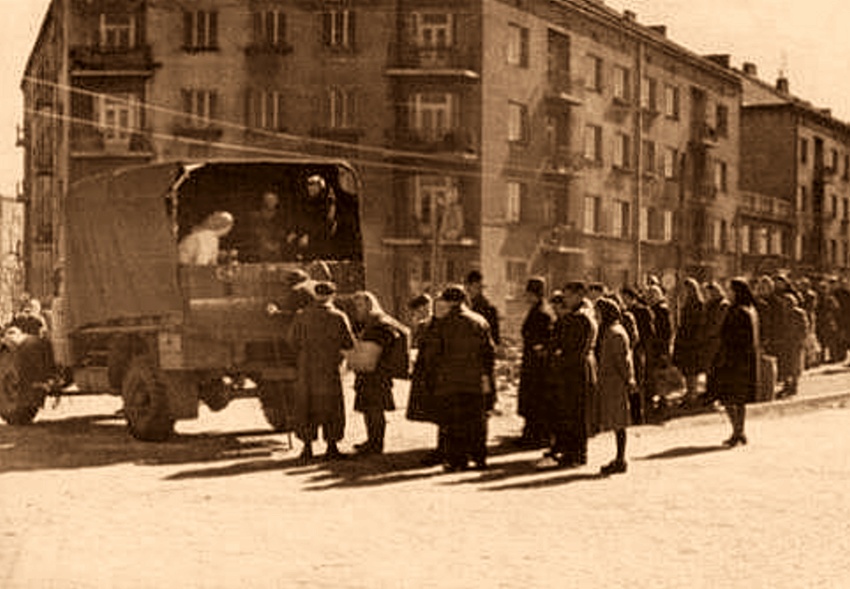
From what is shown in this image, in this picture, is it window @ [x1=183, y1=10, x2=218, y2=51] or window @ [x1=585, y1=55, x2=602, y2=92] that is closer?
window @ [x1=183, y1=10, x2=218, y2=51]

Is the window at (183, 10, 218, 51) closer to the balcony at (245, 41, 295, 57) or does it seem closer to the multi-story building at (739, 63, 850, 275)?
the balcony at (245, 41, 295, 57)

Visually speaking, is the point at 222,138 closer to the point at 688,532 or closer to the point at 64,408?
the point at 64,408

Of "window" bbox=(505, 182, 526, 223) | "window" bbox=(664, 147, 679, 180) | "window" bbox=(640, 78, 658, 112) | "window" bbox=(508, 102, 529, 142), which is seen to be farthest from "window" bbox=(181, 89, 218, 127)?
"window" bbox=(664, 147, 679, 180)

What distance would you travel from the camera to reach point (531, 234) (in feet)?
163

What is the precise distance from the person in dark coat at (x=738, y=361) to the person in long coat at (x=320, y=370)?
156 inches

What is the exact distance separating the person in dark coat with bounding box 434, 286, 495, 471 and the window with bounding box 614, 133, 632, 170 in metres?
43.4

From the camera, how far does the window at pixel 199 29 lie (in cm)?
4656

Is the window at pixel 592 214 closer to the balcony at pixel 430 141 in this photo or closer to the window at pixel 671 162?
the window at pixel 671 162

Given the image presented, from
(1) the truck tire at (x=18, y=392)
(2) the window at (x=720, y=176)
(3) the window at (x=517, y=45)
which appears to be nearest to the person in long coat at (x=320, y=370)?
(1) the truck tire at (x=18, y=392)

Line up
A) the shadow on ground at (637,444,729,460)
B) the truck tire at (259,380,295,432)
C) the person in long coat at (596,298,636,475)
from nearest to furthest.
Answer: the person in long coat at (596,298,636,475), the shadow on ground at (637,444,729,460), the truck tire at (259,380,295,432)

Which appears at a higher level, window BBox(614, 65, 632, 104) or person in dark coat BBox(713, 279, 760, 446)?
window BBox(614, 65, 632, 104)

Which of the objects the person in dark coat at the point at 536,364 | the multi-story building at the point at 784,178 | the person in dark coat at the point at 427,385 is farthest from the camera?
the multi-story building at the point at 784,178

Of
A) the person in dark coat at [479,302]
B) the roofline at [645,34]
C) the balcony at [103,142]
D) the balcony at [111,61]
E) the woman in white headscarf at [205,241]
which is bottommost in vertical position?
the person in dark coat at [479,302]

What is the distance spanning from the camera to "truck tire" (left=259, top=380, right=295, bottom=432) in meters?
15.5
